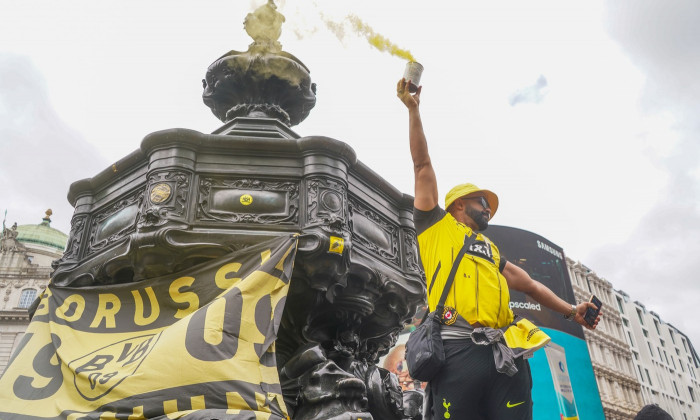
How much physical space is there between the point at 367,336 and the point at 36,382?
2134 mm

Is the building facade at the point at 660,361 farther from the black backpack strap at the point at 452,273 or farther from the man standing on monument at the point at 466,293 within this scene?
the black backpack strap at the point at 452,273

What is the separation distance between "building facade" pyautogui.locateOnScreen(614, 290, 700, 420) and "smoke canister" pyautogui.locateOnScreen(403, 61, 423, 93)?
56.7 metres

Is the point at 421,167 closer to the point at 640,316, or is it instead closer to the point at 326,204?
the point at 326,204

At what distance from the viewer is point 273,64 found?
15.6ft

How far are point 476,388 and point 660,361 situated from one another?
6622 centimetres

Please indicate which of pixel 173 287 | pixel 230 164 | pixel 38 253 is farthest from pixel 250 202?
pixel 38 253

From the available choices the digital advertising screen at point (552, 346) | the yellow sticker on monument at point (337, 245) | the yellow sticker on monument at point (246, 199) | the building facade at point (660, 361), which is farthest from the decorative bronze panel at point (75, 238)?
the building facade at point (660, 361)

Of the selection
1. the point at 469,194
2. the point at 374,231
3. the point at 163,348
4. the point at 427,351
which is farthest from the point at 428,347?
the point at 374,231

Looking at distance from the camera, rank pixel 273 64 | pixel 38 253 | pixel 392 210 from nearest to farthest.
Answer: pixel 392 210 < pixel 273 64 < pixel 38 253

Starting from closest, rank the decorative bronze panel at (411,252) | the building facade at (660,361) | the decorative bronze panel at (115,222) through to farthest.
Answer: the decorative bronze panel at (115,222)
the decorative bronze panel at (411,252)
the building facade at (660,361)

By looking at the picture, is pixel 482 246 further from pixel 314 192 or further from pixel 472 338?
pixel 314 192

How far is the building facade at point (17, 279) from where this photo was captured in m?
33.5

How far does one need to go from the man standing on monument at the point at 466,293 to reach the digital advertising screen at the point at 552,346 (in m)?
32.1

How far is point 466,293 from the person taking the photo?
277 centimetres
